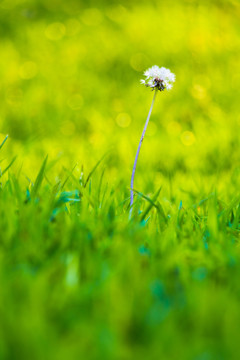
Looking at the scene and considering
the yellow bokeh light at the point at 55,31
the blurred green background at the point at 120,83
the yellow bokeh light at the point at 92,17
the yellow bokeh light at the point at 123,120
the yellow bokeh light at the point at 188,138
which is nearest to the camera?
the blurred green background at the point at 120,83

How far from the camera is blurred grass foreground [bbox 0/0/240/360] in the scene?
0.84m

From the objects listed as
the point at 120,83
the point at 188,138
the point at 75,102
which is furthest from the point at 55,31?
the point at 188,138

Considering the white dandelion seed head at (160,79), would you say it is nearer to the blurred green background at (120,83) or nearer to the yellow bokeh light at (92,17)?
the blurred green background at (120,83)

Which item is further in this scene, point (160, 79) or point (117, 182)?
point (117, 182)

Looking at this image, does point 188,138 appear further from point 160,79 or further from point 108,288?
point 108,288

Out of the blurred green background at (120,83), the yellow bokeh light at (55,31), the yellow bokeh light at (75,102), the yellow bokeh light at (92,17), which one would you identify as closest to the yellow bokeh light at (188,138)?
the blurred green background at (120,83)

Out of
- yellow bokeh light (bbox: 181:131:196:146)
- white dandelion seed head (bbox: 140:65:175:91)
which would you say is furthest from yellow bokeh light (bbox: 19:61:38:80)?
white dandelion seed head (bbox: 140:65:175:91)

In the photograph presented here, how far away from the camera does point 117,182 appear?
2490mm

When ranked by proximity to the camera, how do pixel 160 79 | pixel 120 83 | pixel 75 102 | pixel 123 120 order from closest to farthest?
pixel 160 79 → pixel 123 120 → pixel 75 102 → pixel 120 83

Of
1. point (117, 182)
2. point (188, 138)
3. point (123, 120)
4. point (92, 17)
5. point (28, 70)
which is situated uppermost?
point (92, 17)

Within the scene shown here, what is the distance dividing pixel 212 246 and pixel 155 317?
1.89 feet

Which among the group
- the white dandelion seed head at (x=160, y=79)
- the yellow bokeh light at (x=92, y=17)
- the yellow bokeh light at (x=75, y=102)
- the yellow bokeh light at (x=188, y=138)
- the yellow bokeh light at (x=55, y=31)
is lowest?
the white dandelion seed head at (x=160, y=79)

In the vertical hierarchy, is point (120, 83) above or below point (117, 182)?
above

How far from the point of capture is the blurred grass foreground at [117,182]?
32.9 inches
